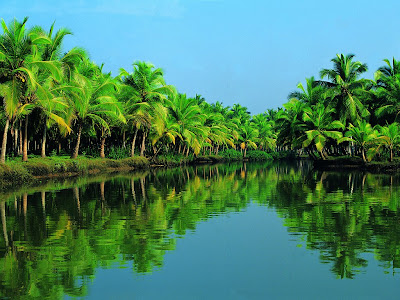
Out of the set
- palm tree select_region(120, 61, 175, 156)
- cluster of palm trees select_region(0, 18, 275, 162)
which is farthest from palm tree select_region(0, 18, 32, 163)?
palm tree select_region(120, 61, 175, 156)

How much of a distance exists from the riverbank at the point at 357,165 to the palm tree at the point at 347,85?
11.7 feet

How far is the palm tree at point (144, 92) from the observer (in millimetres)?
37531

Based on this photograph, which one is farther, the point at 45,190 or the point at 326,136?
the point at 326,136

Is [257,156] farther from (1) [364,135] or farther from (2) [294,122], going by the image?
(1) [364,135]

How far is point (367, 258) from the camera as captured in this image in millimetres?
7777

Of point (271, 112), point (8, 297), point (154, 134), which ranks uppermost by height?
point (271, 112)

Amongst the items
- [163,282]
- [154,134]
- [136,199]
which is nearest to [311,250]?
[163,282]

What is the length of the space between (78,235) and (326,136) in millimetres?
35276

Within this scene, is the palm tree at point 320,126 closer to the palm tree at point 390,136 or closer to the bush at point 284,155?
the palm tree at point 390,136

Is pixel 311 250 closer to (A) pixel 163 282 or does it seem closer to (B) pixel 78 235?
(A) pixel 163 282

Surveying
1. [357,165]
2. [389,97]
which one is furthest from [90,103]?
[389,97]

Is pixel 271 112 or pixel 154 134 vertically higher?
pixel 271 112

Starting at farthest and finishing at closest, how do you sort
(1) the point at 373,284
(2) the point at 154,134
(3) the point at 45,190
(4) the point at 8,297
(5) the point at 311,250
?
1. (2) the point at 154,134
2. (3) the point at 45,190
3. (5) the point at 311,250
4. (1) the point at 373,284
5. (4) the point at 8,297

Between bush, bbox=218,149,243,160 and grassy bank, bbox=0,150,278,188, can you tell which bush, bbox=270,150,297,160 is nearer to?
bush, bbox=218,149,243,160
